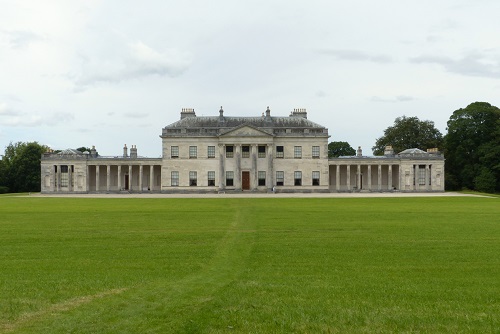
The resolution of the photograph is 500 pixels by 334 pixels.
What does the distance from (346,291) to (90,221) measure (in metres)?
15.3

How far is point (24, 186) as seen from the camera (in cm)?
7556

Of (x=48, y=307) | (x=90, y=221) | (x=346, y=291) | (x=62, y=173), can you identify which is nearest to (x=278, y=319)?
(x=346, y=291)

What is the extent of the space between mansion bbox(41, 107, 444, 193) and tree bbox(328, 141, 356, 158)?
3716 centimetres

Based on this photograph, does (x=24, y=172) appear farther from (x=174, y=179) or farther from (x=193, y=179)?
(x=193, y=179)

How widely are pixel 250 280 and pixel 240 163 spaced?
54.7m

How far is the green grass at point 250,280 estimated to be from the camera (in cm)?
753

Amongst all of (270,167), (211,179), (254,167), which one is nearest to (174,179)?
(211,179)

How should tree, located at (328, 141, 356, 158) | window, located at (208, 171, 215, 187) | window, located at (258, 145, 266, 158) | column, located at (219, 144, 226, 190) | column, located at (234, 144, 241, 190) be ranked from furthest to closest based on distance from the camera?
1. tree, located at (328, 141, 356, 158)
2. window, located at (208, 171, 215, 187)
3. window, located at (258, 145, 266, 158)
4. column, located at (219, 144, 226, 190)
5. column, located at (234, 144, 241, 190)

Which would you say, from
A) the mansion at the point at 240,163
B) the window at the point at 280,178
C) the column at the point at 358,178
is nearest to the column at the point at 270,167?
the mansion at the point at 240,163

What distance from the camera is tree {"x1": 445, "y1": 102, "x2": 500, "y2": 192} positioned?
65.5m

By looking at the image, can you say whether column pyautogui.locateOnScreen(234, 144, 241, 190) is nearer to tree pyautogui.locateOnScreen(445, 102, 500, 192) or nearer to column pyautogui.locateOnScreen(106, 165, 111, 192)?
column pyautogui.locateOnScreen(106, 165, 111, 192)

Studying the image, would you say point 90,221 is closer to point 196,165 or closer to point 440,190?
point 196,165

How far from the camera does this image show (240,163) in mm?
64875

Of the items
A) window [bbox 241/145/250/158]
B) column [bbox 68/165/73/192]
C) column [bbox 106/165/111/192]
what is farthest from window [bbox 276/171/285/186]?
column [bbox 68/165/73/192]
